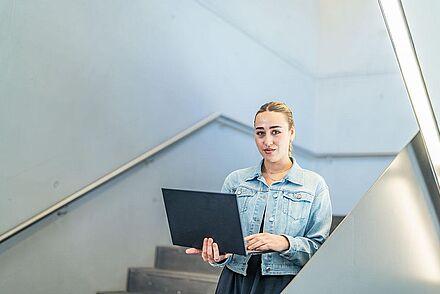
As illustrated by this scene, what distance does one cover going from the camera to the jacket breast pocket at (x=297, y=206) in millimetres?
1985

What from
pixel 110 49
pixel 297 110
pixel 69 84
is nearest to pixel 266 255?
pixel 69 84

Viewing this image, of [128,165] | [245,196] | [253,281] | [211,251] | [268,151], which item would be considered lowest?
[253,281]

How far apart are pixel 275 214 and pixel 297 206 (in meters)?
0.07

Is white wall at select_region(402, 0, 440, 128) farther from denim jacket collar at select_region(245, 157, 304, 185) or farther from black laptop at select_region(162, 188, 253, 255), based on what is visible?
black laptop at select_region(162, 188, 253, 255)

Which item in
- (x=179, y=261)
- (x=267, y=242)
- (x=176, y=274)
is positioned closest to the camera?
(x=267, y=242)

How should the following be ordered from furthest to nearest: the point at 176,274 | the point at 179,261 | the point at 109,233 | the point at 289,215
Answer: the point at 179,261 < the point at 109,233 < the point at 176,274 < the point at 289,215

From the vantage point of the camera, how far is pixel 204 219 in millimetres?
1943

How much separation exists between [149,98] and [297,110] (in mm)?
2101

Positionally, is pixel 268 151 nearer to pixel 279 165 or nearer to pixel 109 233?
pixel 279 165

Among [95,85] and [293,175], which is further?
[95,85]

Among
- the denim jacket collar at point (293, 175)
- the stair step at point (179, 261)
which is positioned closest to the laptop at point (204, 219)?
the denim jacket collar at point (293, 175)

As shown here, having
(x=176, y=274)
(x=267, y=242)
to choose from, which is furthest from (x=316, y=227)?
(x=176, y=274)

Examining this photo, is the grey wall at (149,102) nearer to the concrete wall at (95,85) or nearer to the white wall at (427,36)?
the concrete wall at (95,85)

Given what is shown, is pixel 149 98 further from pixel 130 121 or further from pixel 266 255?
pixel 266 255
